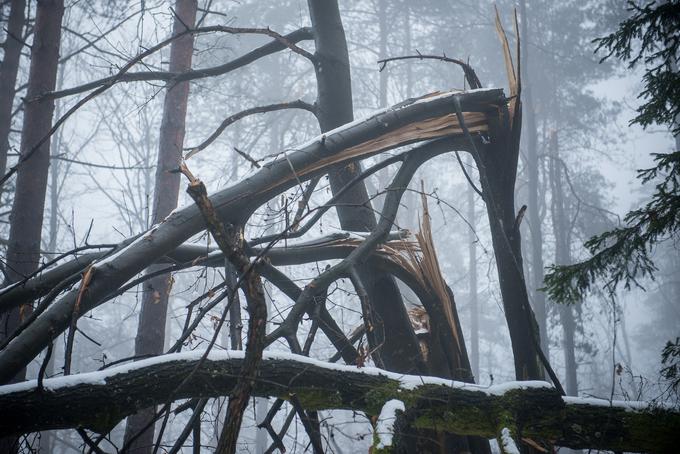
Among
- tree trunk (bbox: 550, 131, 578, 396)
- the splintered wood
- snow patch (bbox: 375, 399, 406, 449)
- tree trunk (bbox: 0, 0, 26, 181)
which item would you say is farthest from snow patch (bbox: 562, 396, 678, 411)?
tree trunk (bbox: 550, 131, 578, 396)

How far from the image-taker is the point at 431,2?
19.8m

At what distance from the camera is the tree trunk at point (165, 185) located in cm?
610

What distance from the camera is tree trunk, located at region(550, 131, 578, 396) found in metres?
15.3

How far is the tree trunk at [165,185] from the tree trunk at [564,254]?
11.0 metres

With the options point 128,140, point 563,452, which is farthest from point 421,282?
point 563,452

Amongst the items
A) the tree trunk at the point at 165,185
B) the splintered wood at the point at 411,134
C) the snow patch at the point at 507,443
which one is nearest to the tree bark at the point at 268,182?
the splintered wood at the point at 411,134

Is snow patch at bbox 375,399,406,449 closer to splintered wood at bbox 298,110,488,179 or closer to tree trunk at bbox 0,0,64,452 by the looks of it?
splintered wood at bbox 298,110,488,179

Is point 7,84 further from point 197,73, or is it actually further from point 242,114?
point 242,114

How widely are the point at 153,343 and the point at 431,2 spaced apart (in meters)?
18.1

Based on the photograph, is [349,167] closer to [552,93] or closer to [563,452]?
[552,93]

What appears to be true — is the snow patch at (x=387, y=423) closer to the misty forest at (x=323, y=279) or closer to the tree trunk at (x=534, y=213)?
the misty forest at (x=323, y=279)

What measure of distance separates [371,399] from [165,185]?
515 centimetres

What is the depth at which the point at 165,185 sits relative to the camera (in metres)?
6.71

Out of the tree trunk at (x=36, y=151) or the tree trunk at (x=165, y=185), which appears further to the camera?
the tree trunk at (x=165, y=185)
